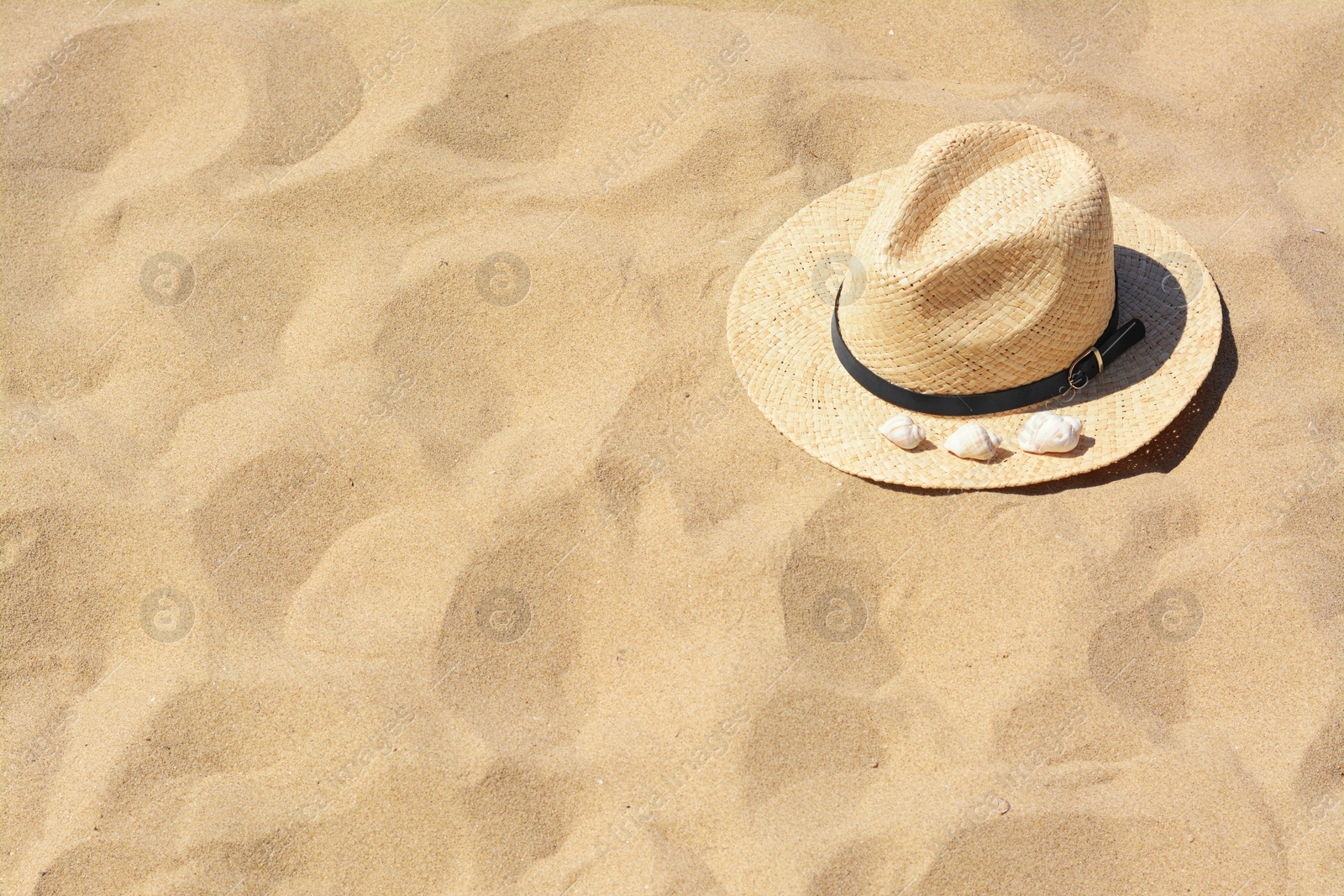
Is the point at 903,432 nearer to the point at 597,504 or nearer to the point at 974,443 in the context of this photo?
the point at 974,443

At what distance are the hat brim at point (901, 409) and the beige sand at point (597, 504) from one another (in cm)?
16

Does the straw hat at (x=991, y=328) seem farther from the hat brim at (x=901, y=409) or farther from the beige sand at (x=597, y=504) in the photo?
the beige sand at (x=597, y=504)

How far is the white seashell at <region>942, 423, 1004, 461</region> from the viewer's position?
3443 mm

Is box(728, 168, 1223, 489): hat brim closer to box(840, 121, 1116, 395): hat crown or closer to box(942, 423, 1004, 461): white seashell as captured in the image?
box(942, 423, 1004, 461): white seashell

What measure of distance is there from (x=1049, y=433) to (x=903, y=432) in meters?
0.48

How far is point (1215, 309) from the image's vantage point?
145 inches

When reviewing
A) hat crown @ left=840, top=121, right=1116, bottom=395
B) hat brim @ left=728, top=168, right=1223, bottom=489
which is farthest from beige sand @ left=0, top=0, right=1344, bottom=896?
hat crown @ left=840, top=121, right=1116, bottom=395

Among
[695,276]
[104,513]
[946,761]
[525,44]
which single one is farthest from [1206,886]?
[525,44]

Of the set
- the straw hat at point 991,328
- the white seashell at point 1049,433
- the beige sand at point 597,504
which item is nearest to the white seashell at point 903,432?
the straw hat at point 991,328

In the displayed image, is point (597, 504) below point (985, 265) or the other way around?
below

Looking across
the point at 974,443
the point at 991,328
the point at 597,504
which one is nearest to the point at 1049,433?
the point at 974,443

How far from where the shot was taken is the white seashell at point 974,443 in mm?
3443

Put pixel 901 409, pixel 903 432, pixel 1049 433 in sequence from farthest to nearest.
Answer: pixel 901 409, pixel 903 432, pixel 1049 433

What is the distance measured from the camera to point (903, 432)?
3508 mm
